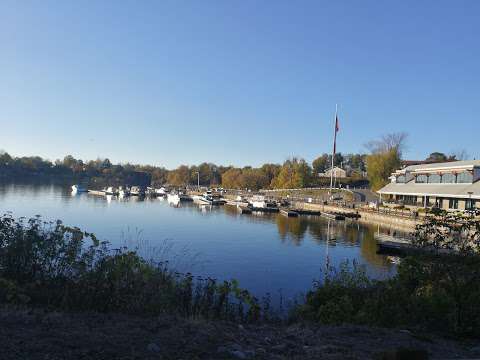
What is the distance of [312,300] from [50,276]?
6.30 metres

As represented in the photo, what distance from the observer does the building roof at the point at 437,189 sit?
166ft

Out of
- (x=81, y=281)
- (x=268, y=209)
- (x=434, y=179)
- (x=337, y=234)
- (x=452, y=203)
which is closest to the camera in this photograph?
(x=81, y=281)

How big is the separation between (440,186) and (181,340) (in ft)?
198

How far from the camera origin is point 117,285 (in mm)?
8000

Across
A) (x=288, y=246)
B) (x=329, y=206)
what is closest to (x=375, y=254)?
(x=288, y=246)

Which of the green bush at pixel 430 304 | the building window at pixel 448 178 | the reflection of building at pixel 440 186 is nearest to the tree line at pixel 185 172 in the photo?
the reflection of building at pixel 440 186

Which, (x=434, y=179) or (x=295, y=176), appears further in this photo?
(x=295, y=176)

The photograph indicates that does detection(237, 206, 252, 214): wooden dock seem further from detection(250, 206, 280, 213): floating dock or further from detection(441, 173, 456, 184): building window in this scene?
detection(441, 173, 456, 184): building window

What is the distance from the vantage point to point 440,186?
5866 cm

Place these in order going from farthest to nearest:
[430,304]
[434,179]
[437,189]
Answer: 1. [434,179]
2. [437,189]
3. [430,304]

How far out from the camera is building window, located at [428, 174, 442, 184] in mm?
60369

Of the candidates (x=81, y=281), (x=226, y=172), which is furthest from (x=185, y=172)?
(x=81, y=281)

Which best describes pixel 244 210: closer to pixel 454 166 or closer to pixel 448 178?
pixel 448 178

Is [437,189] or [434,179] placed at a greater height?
[434,179]
